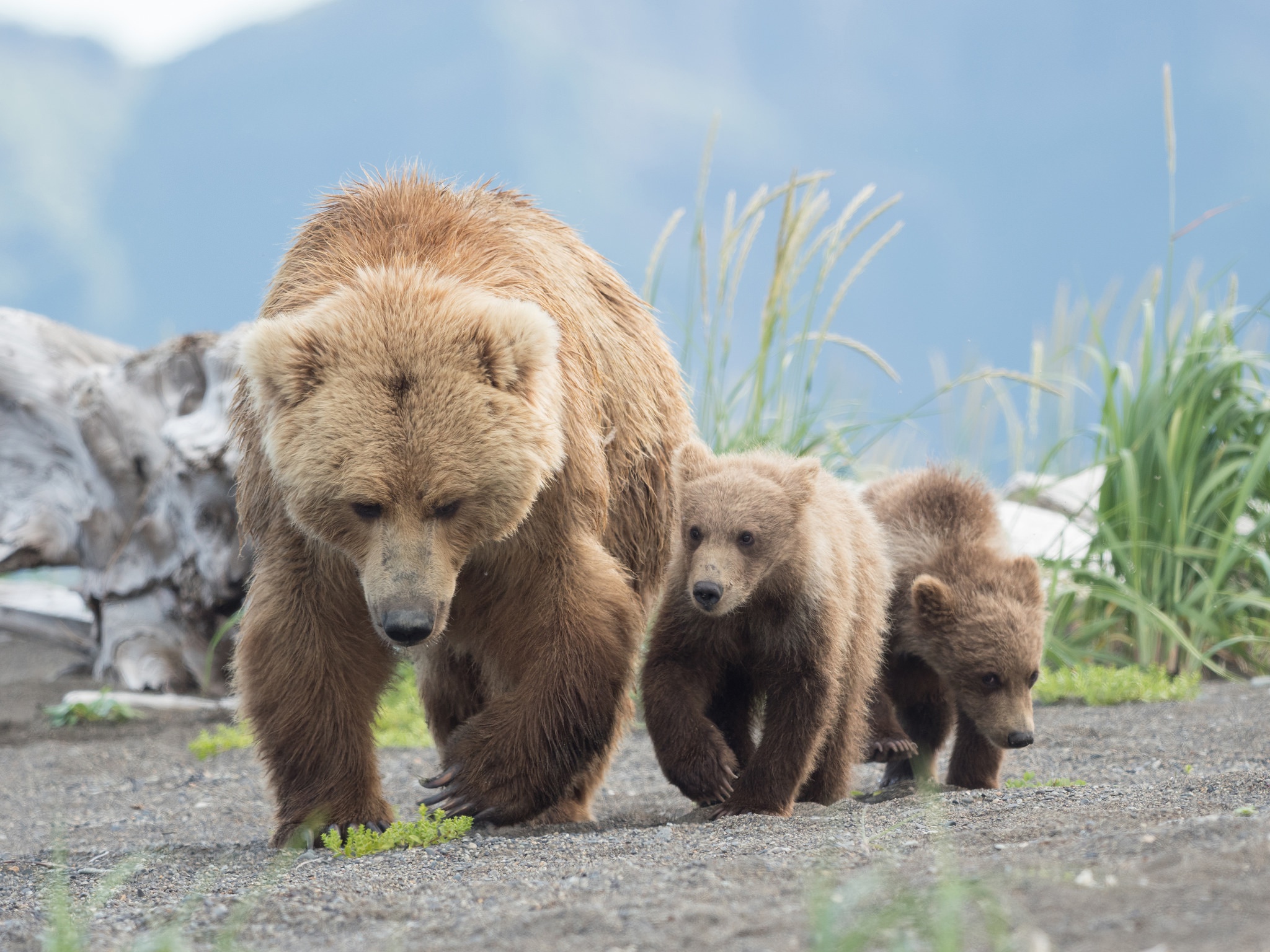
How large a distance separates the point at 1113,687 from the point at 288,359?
5.14m

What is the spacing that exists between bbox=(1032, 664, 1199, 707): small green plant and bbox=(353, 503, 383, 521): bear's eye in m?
4.63

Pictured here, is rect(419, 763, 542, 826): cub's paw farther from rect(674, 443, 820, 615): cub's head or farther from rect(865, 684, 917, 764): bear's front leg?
rect(865, 684, 917, 764): bear's front leg

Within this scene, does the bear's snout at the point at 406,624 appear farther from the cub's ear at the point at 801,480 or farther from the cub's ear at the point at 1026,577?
the cub's ear at the point at 1026,577

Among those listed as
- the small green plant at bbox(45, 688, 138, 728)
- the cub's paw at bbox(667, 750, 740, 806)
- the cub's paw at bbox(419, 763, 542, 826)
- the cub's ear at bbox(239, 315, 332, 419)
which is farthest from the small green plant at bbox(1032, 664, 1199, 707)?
the small green plant at bbox(45, 688, 138, 728)

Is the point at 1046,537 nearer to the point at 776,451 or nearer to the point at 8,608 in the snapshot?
the point at 776,451

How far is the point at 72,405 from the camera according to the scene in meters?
8.65

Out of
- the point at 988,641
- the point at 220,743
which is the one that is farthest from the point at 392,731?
the point at 988,641

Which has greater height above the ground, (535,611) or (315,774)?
(535,611)

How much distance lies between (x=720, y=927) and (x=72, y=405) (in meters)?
7.82

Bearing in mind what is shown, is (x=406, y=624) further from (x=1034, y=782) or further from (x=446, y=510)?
(x=1034, y=782)

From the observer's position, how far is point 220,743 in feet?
23.7

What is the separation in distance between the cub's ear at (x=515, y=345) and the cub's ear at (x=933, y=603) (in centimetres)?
164

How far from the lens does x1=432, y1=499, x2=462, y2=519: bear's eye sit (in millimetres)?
3299

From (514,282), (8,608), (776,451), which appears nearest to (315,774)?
(514,282)
